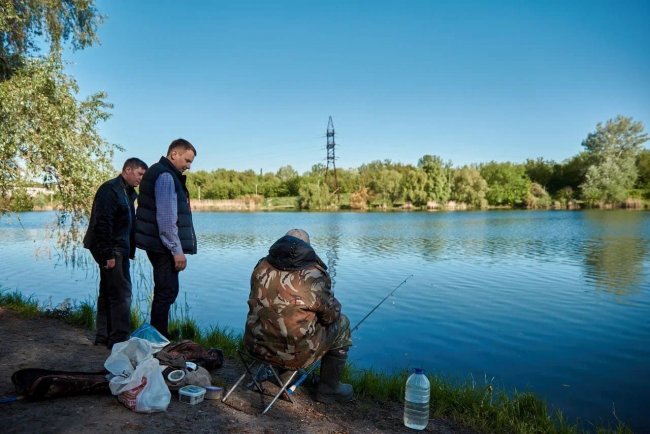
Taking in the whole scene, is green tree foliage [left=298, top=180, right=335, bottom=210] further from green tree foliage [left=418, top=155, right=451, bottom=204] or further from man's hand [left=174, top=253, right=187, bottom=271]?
man's hand [left=174, top=253, right=187, bottom=271]

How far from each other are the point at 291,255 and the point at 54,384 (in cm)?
196

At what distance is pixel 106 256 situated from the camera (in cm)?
487

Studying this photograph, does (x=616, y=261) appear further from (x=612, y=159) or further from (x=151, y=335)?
(x=612, y=159)

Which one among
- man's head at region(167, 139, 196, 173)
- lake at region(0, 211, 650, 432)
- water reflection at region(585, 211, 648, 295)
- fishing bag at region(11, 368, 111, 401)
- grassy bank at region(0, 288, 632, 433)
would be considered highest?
man's head at region(167, 139, 196, 173)

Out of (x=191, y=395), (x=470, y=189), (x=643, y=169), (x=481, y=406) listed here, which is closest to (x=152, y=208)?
(x=191, y=395)

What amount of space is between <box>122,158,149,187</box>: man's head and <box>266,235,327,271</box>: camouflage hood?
99.1 inches

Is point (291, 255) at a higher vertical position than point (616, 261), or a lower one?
higher

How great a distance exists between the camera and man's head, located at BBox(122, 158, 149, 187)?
5.18 meters

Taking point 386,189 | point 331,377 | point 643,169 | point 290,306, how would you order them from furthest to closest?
point 386,189 < point 643,169 < point 331,377 < point 290,306

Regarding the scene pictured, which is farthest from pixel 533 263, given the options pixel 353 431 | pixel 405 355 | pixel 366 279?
pixel 353 431

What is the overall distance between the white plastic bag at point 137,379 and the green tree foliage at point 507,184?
74.8 metres

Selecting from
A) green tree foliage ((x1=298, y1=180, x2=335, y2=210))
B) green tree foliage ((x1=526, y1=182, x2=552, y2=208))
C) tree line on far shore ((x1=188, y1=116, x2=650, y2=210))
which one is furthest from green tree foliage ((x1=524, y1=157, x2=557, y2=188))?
green tree foliage ((x1=298, y1=180, x2=335, y2=210))

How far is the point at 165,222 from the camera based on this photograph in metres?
4.59

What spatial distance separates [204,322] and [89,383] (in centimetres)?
516
